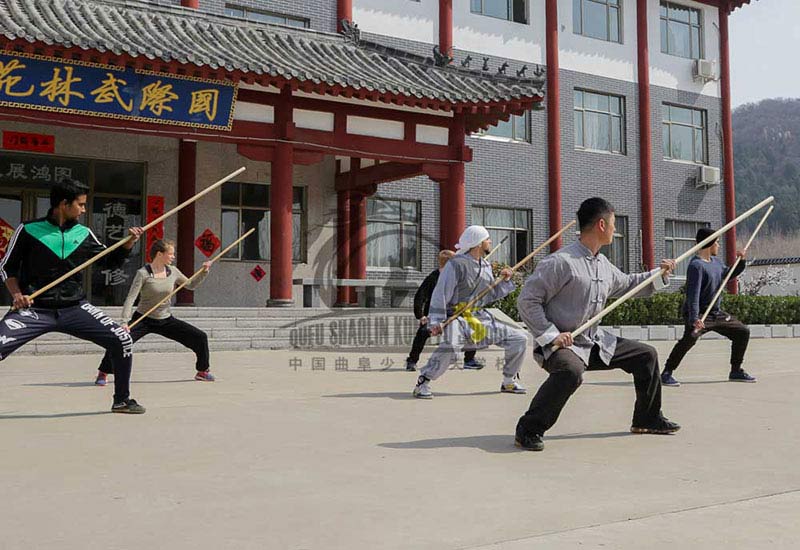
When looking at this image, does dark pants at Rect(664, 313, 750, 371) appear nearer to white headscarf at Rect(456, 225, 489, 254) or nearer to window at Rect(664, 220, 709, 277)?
white headscarf at Rect(456, 225, 489, 254)

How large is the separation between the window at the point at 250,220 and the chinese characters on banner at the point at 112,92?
11.2ft

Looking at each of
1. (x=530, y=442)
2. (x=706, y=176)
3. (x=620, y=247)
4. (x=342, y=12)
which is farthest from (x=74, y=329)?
(x=706, y=176)

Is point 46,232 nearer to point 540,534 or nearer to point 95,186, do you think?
point 540,534

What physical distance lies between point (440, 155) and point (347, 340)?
3.82 metres

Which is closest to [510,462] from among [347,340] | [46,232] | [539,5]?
[46,232]

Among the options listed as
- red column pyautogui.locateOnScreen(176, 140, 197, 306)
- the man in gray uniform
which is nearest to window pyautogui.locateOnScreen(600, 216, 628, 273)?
red column pyautogui.locateOnScreen(176, 140, 197, 306)

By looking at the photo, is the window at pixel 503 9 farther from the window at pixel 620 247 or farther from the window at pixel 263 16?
the window at pixel 620 247

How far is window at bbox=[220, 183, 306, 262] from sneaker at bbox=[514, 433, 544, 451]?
1241 cm

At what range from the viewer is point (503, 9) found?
2075 cm

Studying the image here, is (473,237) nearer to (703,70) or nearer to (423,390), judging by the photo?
(423,390)

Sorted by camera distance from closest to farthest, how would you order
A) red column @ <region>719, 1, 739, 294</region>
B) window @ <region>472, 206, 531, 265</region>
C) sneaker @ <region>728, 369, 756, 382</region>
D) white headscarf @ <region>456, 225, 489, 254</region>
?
white headscarf @ <region>456, 225, 489, 254</region>, sneaker @ <region>728, 369, 756, 382</region>, window @ <region>472, 206, 531, 265</region>, red column @ <region>719, 1, 739, 294</region>

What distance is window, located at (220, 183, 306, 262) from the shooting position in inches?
662

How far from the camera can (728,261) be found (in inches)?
968

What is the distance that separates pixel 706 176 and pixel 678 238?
1797 millimetres
